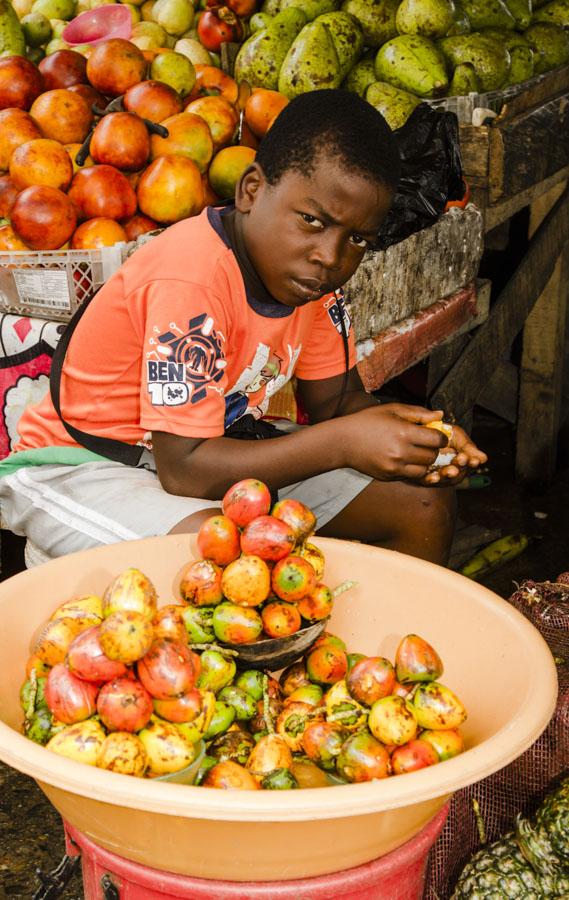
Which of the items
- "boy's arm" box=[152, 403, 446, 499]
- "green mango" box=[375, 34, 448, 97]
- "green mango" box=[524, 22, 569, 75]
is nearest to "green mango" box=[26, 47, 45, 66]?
"green mango" box=[375, 34, 448, 97]

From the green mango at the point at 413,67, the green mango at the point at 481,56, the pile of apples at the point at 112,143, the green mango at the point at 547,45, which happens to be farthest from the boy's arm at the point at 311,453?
the green mango at the point at 547,45

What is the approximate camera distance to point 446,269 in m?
3.68

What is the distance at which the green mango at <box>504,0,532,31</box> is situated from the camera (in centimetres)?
474

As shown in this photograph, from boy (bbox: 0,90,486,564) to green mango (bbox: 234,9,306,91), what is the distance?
7.70ft

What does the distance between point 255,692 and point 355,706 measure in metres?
0.20

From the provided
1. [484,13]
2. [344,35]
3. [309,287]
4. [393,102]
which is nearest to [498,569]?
[393,102]

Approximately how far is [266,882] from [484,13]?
4516 millimetres

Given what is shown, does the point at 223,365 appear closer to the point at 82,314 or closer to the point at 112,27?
the point at 82,314

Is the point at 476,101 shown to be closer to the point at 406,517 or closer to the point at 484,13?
the point at 484,13

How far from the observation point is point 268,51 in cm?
427

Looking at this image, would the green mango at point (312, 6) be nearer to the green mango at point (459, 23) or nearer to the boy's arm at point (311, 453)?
the green mango at point (459, 23)

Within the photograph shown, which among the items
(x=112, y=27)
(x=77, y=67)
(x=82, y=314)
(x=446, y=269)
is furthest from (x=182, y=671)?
(x=112, y=27)

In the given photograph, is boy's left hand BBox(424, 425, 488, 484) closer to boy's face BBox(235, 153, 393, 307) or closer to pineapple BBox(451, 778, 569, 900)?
boy's face BBox(235, 153, 393, 307)

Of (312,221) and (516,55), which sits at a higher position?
(312,221)
